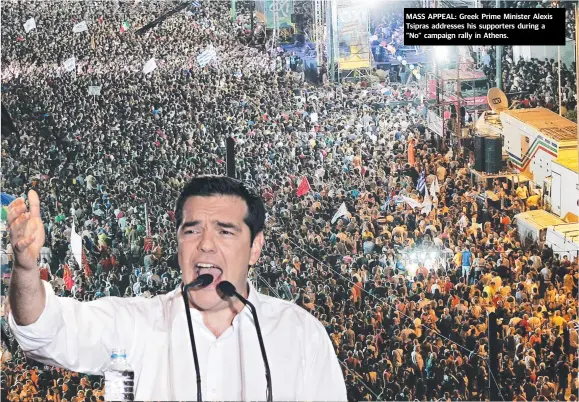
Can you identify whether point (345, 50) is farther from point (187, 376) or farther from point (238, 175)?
point (187, 376)

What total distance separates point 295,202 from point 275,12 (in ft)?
3.53

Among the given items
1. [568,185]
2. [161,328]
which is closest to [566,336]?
[568,185]

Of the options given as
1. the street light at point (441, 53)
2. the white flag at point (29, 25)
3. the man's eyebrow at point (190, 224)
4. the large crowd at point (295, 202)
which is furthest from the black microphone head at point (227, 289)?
the white flag at point (29, 25)

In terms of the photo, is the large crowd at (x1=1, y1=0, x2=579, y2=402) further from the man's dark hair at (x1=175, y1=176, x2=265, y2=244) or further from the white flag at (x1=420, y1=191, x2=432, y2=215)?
the man's dark hair at (x1=175, y1=176, x2=265, y2=244)

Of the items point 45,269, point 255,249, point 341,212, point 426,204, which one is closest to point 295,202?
point 341,212

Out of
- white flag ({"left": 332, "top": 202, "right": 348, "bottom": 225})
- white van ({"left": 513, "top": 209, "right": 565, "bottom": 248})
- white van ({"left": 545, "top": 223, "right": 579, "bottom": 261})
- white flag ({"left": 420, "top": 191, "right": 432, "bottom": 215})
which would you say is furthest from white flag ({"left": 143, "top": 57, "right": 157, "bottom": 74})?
white van ({"left": 545, "top": 223, "right": 579, "bottom": 261})

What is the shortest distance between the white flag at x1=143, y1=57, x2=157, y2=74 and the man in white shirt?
2831 mm

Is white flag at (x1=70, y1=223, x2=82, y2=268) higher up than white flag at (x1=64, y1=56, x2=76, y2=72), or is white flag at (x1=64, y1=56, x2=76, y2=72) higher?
white flag at (x1=64, y1=56, x2=76, y2=72)

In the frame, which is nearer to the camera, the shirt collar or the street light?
the shirt collar

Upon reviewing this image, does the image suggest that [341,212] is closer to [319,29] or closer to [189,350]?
[319,29]

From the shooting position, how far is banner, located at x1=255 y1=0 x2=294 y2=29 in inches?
207

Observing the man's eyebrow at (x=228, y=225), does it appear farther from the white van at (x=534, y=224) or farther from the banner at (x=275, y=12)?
the white van at (x=534, y=224)

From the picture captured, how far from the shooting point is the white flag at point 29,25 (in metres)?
5.28

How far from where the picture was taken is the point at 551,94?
207 inches
